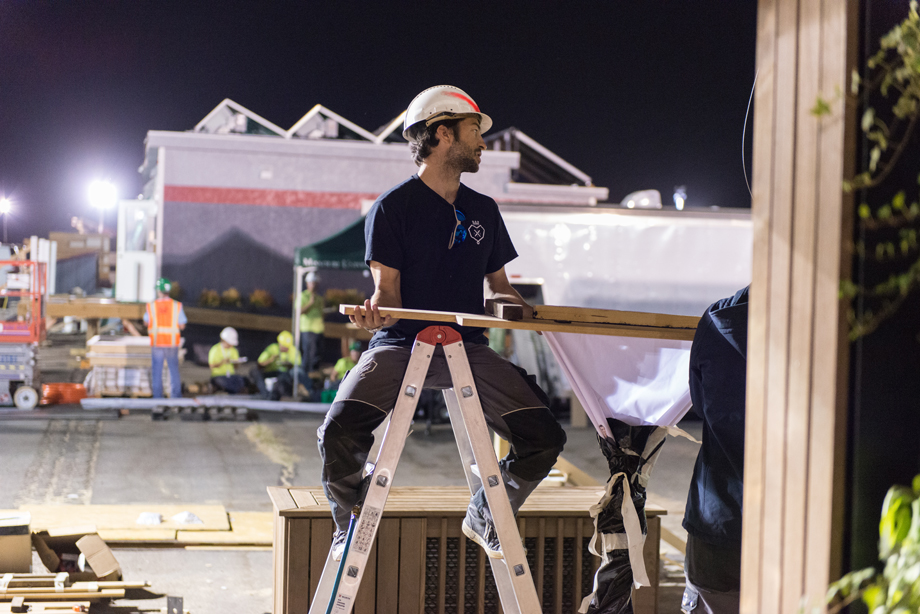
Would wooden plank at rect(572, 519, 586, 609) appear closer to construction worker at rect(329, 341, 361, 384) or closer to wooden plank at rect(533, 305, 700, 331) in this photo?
wooden plank at rect(533, 305, 700, 331)

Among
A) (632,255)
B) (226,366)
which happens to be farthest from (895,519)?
(226,366)

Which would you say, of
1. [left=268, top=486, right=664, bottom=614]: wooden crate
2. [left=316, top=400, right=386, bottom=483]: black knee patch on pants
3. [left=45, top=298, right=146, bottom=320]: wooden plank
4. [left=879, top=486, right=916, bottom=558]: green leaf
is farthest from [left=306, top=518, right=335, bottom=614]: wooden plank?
[left=45, top=298, right=146, bottom=320]: wooden plank

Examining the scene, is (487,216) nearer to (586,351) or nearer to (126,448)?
(586,351)

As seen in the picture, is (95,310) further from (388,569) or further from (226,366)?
(388,569)

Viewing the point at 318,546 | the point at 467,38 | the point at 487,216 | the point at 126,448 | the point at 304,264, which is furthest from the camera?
the point at 467,38

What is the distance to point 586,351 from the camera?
3.61 m

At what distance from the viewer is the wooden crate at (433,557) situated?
3895 millimetres

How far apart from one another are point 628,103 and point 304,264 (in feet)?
31.5

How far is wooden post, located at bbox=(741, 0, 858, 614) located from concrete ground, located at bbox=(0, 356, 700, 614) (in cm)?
344

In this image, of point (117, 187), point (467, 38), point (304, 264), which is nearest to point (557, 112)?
point (467, 38)

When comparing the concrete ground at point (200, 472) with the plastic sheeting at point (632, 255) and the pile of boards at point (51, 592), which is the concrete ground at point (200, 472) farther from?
the plastic sheeting at point (632, 255)

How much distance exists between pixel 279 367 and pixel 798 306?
13.5m

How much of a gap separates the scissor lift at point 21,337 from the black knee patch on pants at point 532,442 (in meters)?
10.3

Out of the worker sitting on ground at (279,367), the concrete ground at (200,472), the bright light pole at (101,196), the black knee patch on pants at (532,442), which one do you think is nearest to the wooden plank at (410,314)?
the black knee patch on pants at (532,442)
